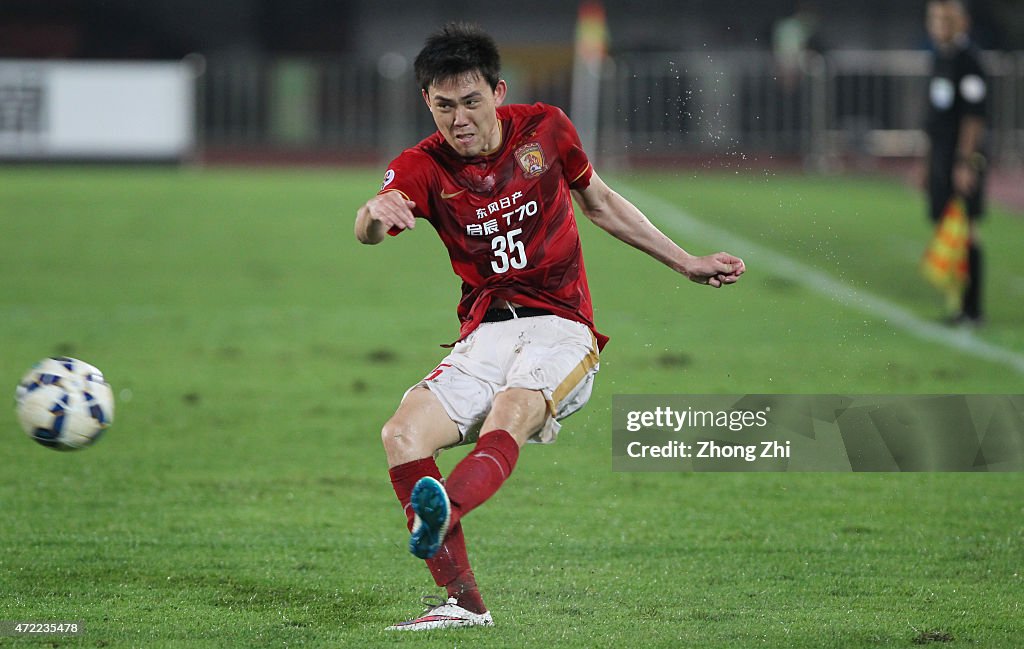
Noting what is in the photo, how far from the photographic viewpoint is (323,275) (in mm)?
14820

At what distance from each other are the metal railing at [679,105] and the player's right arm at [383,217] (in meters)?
19.6

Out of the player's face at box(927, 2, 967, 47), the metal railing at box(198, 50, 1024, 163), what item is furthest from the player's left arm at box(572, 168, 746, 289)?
the metal railing at box(198, 50, 1024, 163)

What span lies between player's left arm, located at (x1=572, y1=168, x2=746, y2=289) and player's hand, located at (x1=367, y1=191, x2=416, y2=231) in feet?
2.92

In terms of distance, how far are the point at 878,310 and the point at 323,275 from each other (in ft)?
16.9

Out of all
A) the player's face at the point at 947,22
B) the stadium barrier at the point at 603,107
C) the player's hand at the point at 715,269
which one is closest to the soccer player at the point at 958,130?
the player's face at the point at 947,22

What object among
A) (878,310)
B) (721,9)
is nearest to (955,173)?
(878,310)

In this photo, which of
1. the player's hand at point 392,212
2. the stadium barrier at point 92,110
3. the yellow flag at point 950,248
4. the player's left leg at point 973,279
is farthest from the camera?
the stadium barrier at point 92,110

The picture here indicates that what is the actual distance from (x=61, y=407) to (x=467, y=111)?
72.3 inches

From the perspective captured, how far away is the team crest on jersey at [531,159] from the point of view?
17.3 ft

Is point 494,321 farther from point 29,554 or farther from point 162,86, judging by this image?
point 162,86

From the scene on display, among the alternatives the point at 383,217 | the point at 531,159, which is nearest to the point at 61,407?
the point at 383,217

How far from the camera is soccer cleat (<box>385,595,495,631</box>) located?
16.0 feet

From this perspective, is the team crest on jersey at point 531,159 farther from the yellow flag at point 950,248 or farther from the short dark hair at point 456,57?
the yellow flag at point 950,248

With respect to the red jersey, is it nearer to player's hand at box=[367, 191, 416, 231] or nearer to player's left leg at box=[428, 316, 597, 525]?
player's left leg at box=[428, 316, 597, 525]
